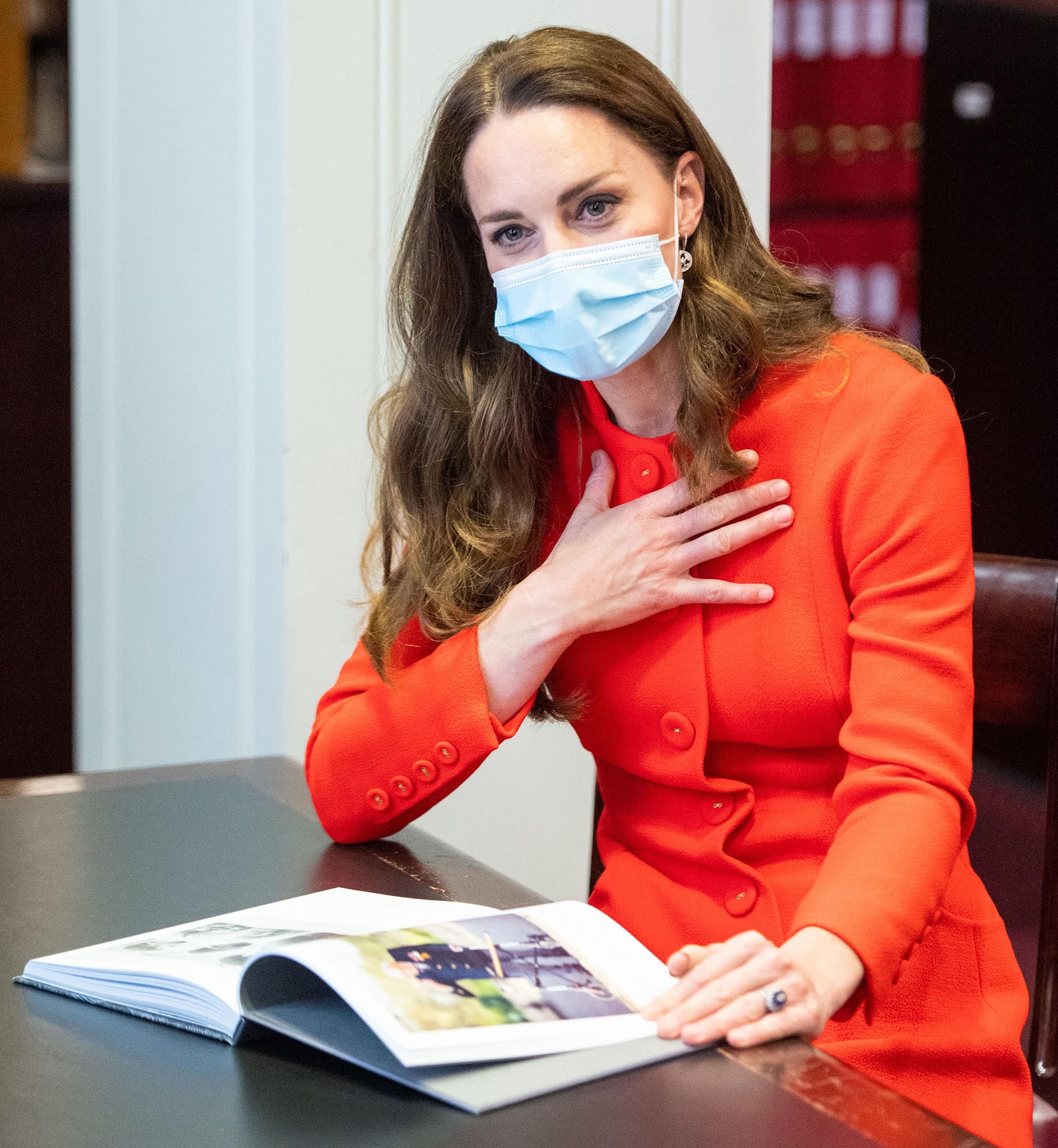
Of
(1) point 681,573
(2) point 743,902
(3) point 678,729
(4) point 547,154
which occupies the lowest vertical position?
(2) point 743,902

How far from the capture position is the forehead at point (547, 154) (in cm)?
116

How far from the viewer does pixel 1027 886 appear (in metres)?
1.23

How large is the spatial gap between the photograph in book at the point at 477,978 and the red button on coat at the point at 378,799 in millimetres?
369

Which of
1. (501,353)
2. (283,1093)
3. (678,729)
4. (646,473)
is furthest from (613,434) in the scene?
(283,1093)

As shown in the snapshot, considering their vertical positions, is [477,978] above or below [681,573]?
below

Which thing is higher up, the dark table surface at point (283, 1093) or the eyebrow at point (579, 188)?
the eyebrow at point (579, 188)

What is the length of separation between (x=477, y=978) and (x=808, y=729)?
0.46m

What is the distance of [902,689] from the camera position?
104 centimetres

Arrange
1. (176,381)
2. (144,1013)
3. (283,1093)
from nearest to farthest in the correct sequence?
(283,1093)
(144,1013)
(176,381)

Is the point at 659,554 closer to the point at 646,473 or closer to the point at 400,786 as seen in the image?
the point at 646,473

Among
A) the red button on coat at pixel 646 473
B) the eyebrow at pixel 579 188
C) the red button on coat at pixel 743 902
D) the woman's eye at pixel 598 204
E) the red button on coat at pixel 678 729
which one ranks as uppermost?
the eyebrow at pixel 579 188

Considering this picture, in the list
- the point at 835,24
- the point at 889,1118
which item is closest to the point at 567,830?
the point at 889,1118

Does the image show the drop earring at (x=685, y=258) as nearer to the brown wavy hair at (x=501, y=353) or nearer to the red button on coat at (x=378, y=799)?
the brown wavy hair at (x=501, y=353)

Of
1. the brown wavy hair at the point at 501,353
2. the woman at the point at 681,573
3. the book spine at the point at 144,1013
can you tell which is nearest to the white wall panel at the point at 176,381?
the brown wavy hair at the point at 501,353
